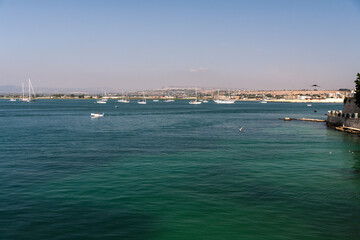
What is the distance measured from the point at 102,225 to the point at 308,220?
1043cm

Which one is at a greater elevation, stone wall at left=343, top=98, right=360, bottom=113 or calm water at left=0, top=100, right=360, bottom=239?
stone wall at left=343, top=98, right=360, bottom=113

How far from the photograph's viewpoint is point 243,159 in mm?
34438

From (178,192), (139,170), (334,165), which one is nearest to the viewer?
(178,192)

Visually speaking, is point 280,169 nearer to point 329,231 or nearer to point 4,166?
point 329,231

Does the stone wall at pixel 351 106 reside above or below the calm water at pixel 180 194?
above

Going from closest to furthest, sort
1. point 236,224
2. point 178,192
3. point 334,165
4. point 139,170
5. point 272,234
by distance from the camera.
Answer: point 272,234 → point 236,224 → point 178,192 → point 139,170 → point 334,165

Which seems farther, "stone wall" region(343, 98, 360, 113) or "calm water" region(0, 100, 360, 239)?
"stone wall" region(343, 98, 360, 113)

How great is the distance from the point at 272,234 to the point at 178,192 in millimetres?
7951

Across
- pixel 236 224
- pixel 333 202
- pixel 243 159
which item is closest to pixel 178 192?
pixel 236 224

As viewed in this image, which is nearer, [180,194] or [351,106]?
[180,194]

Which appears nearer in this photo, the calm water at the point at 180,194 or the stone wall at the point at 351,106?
the calm water at the point at 180,194

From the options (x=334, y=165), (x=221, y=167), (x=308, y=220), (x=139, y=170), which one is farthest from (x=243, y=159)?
(x=308, y=220)

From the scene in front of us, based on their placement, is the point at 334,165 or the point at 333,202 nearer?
the point at 333,202

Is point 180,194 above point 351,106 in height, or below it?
below
